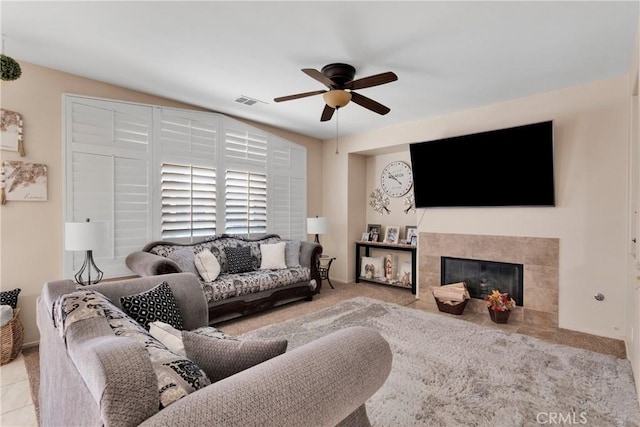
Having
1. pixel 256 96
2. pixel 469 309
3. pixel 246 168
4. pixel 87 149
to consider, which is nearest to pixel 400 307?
pixel 469 309

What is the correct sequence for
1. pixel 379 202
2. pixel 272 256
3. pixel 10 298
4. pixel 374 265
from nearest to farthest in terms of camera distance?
pixel 10 298 < pixel 272 256 < pixel 374 265 < pixel 379 202

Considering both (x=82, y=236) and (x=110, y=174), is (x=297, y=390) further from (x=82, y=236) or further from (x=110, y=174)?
(x=110, y=174)

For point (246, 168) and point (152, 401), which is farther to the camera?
point (246, 168)

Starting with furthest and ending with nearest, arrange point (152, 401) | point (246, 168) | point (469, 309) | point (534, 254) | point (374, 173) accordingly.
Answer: point (374, 173) < point (246, 168) < point (469, 309) < point (534, 254) < point (152, 401)

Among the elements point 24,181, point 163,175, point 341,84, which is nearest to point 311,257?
point 163,175

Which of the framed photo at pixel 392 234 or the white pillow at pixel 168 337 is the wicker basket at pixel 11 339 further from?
the framed photo at pixel 392 234

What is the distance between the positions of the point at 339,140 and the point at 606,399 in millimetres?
4522

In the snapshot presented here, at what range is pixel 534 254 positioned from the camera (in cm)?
350

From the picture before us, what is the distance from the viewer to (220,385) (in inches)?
32.6

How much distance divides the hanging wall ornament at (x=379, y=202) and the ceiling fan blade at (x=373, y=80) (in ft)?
9.74

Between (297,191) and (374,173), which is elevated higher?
(374,173)

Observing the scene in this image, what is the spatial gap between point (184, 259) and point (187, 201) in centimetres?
82

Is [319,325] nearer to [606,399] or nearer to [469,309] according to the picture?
[469,309]

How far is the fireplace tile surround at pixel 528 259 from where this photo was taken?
3.39 m
